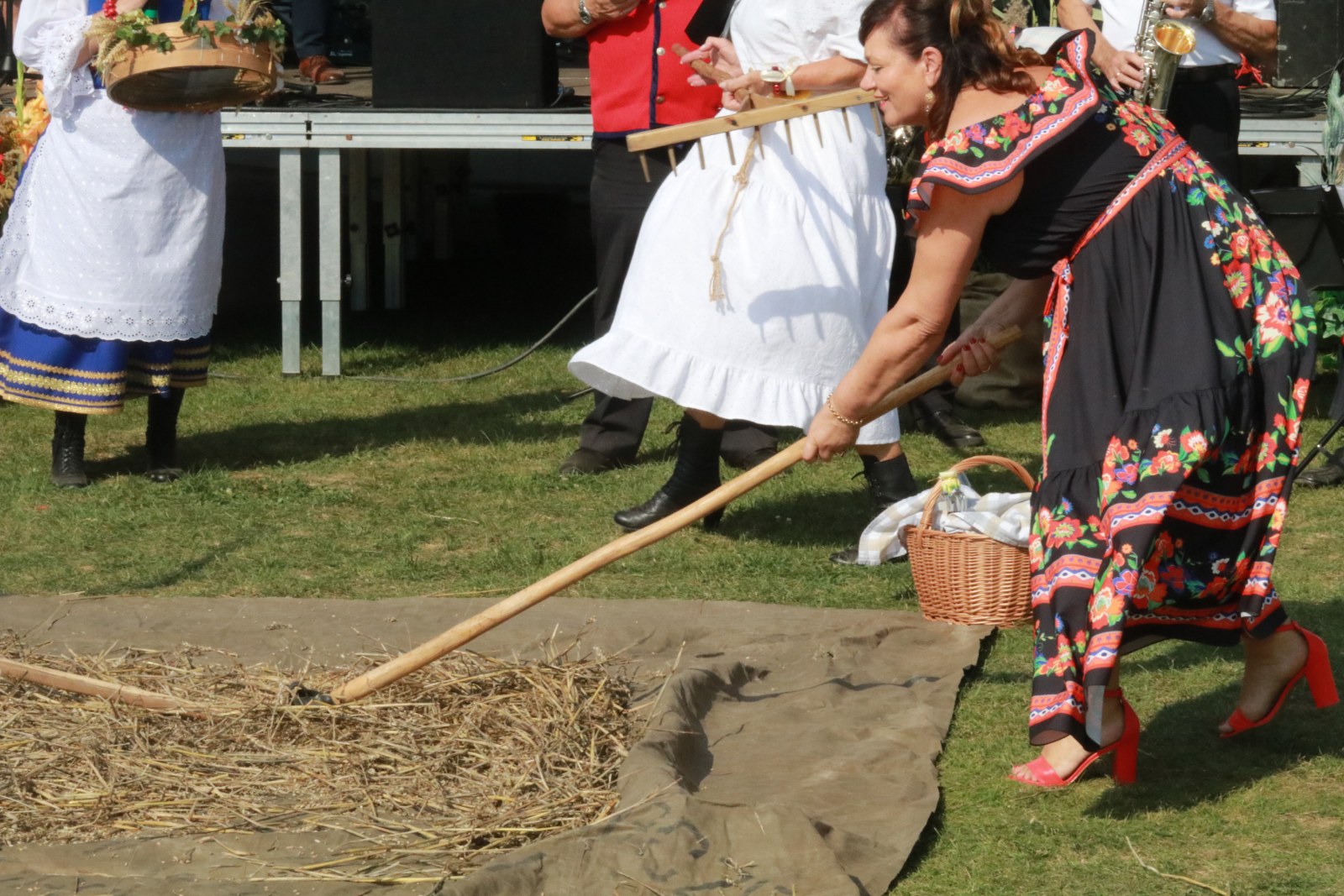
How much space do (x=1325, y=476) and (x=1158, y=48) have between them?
155cm

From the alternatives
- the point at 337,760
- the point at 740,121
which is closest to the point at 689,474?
the point at 740,121

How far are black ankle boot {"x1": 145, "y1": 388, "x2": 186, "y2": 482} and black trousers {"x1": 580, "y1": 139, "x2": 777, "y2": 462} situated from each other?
140 cm

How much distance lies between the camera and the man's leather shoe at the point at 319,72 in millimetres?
9312

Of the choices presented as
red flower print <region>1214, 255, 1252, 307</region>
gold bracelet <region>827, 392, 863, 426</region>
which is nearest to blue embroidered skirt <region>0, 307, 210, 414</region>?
gold bracelet <region>827, 392, 863, 426</region>

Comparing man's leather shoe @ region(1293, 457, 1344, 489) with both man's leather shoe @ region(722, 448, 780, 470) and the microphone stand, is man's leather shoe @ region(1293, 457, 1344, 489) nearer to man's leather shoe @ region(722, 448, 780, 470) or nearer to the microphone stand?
man's leather shoe @ region(722, 448, 780, 470)

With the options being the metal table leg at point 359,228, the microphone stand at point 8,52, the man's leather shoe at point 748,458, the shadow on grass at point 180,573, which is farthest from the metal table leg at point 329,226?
the microphone stand at point 8,52

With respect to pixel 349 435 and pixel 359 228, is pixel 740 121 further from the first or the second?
pixel 359 228

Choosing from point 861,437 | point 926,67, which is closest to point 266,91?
point 861,437

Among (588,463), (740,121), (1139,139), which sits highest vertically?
(1139,139)

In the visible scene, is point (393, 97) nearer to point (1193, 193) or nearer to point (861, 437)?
point (861, 437)

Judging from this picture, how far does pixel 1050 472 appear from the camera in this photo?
295 centimetres

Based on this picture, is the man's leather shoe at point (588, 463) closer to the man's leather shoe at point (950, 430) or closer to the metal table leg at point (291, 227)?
the man's leather shoe at point (950, 430)

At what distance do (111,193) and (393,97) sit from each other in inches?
85.8

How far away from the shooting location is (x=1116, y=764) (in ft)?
10.3
